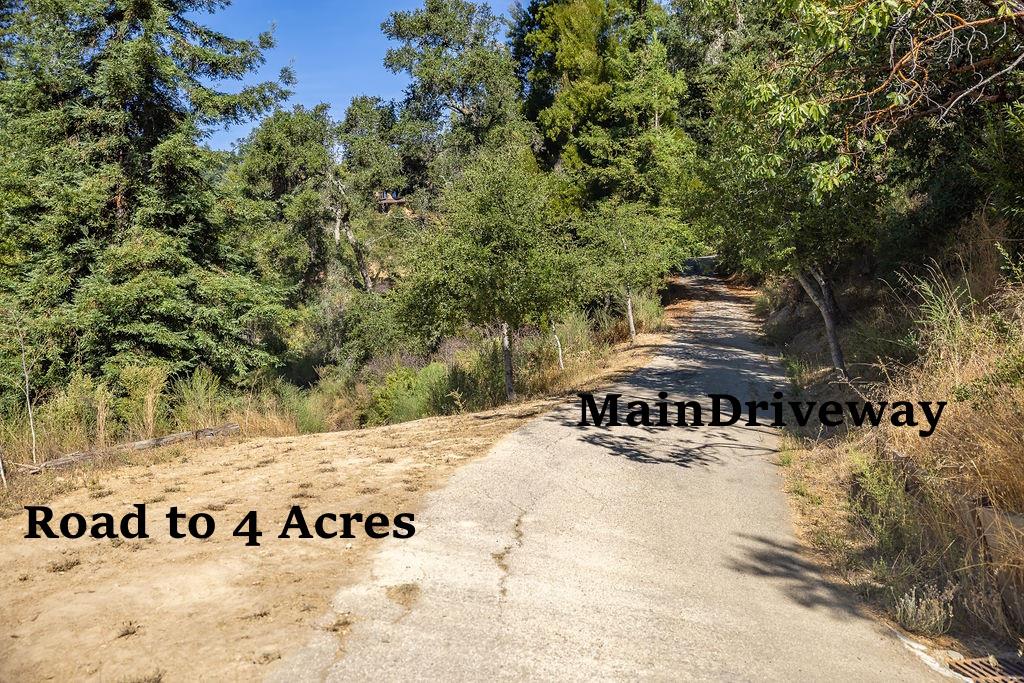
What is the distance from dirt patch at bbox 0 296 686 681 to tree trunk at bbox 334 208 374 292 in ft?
76.0

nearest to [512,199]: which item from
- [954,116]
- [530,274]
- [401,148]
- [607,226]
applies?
[530,274]

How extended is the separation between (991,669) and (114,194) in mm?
17996

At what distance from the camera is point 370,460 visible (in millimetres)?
8320

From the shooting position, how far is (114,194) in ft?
54.4

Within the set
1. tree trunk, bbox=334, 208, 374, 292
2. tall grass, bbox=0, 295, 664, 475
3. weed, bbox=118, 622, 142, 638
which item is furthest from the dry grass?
tree trunk, bbox=334, 208, 374, 292

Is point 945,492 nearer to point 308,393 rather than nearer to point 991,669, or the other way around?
point 991,669

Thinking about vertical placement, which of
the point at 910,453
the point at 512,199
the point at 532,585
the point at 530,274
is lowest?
the point at 532,585

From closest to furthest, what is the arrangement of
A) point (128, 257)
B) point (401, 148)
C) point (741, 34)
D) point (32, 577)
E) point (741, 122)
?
point (32, 577) → point (741, 122) → point (128, 257) → point (741, 34) → point (401, 148)

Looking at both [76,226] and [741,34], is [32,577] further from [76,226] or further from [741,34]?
[741,34]

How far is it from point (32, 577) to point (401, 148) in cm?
3165

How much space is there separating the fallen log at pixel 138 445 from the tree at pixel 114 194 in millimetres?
5305

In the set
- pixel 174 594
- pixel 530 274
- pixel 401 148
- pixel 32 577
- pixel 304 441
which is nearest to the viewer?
pixel 174 594

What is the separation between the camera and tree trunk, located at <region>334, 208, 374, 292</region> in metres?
31.8

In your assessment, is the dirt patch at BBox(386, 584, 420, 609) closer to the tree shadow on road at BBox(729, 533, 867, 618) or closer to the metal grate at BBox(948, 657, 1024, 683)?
the tree shadow on road at BBox(729, 533, 867, 618)
